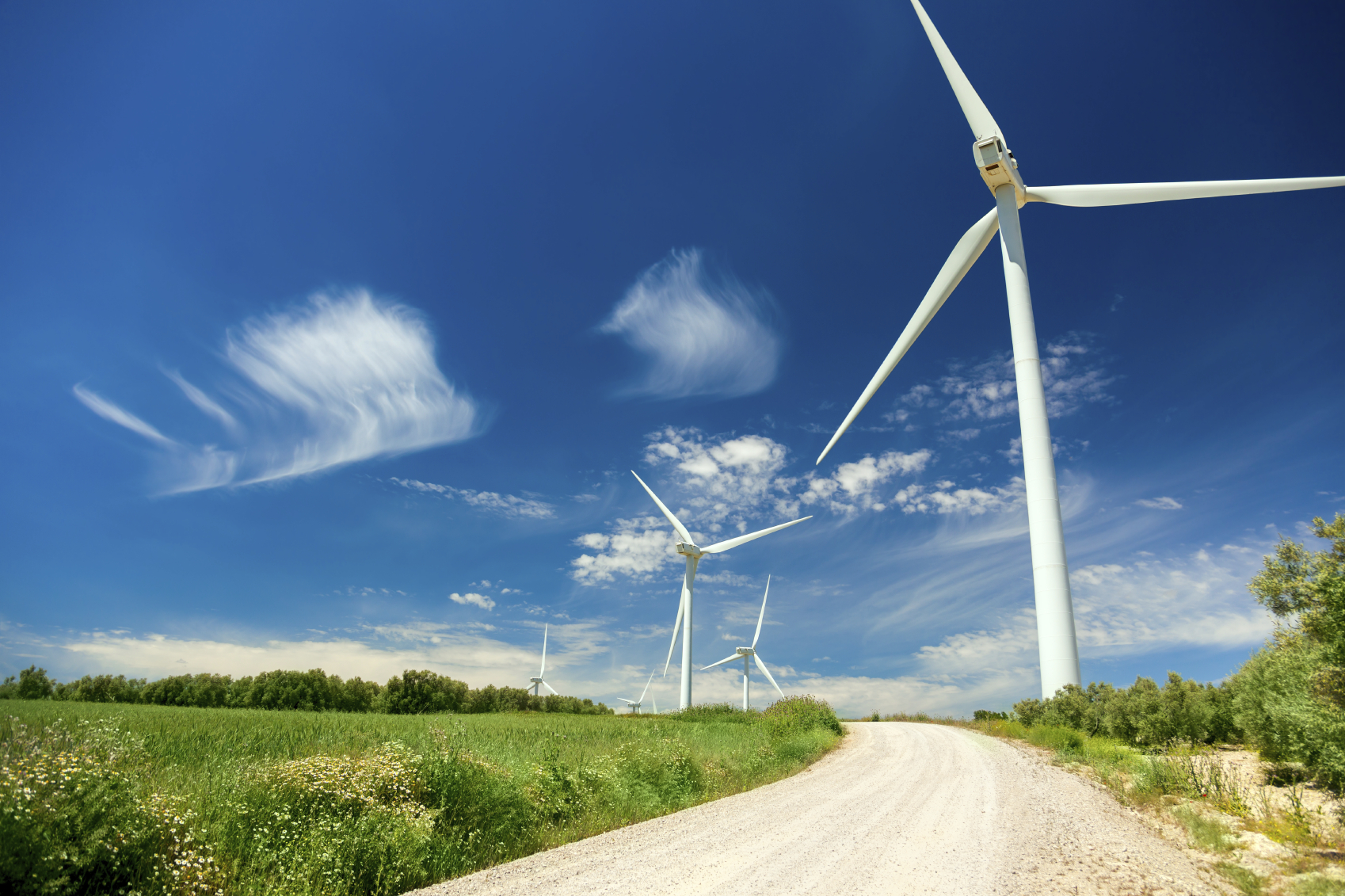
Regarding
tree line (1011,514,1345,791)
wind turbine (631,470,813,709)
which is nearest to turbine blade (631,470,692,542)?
wind turbine (631,470,813,709)

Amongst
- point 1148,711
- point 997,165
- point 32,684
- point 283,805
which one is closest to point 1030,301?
point 997,165

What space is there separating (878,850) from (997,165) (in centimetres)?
4026

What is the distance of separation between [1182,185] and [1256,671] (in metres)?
25.1

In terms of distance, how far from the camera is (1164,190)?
3209 cm

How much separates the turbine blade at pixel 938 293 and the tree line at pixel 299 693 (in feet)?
152

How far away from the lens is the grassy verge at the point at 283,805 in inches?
295

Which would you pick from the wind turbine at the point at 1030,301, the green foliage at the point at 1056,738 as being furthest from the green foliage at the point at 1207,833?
the wind turbine at the point at 1030,301

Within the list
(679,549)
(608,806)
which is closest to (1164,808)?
(608,806)

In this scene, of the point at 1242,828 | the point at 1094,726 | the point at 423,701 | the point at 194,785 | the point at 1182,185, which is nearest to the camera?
the point at 194,785

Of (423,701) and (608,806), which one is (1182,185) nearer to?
(608,806)

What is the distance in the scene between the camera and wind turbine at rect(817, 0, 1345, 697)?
99.0 feet

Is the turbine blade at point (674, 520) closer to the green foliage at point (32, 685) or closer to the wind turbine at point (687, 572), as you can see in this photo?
the wind turbine at point (687, 572)

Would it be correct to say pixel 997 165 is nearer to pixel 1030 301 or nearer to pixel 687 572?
pixel 1030 301

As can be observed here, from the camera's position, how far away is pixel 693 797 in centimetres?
1652
